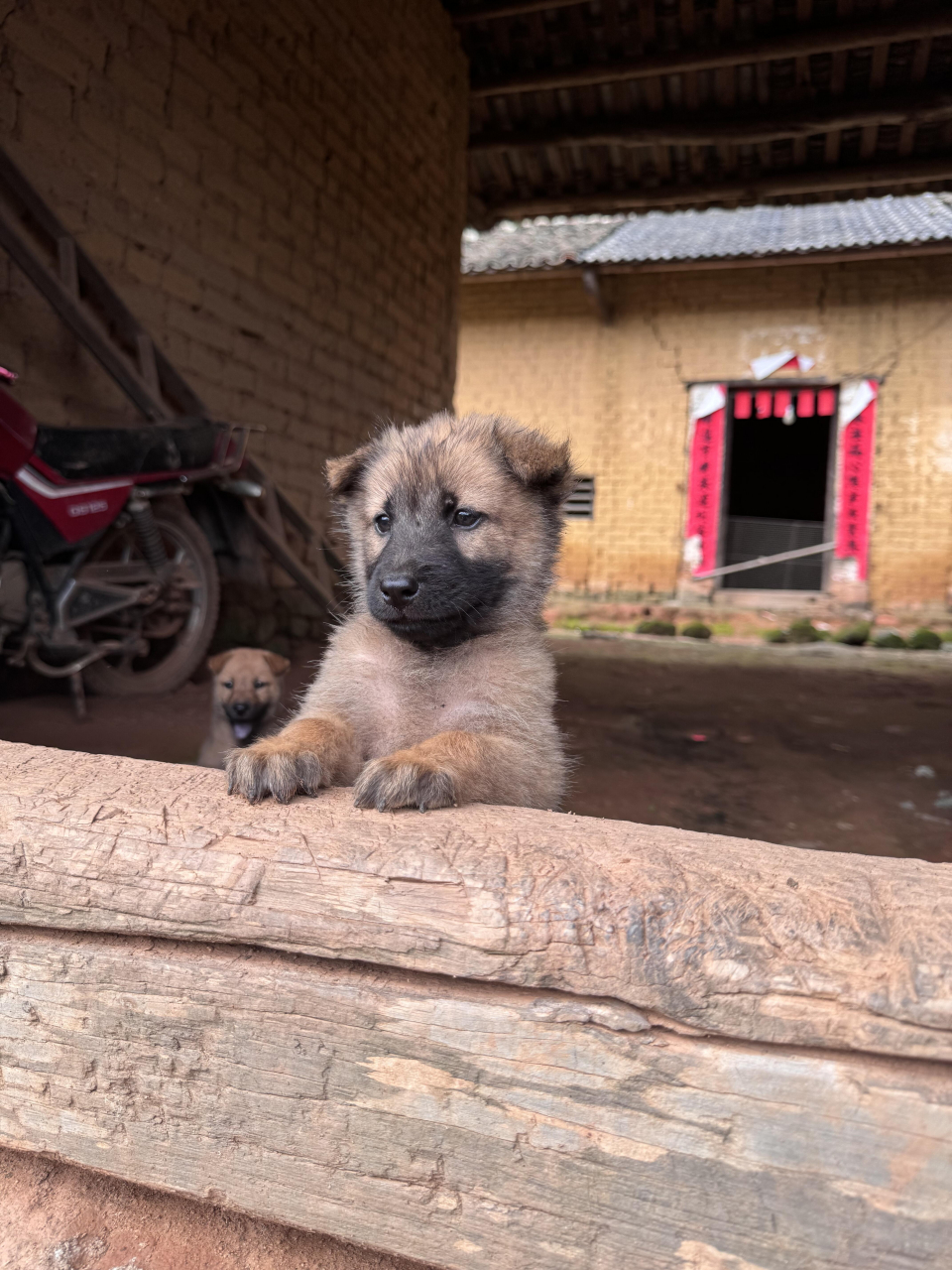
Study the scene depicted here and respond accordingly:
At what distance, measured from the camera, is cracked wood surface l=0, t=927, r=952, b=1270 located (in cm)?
110

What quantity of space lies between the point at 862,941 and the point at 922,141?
10.6 m

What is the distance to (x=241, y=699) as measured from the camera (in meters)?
3.81

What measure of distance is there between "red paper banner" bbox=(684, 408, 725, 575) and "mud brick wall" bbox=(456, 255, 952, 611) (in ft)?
0.64

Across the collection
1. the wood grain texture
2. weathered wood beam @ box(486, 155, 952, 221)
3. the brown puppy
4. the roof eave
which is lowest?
the wood grain texture

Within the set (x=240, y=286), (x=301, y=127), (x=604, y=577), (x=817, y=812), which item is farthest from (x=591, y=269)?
(x=817, y=812)

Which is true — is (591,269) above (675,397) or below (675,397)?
above

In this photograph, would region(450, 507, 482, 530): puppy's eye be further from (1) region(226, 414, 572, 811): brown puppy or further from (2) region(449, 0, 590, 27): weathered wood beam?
(2) region(449, 0, 590, 27): weathered wood beam

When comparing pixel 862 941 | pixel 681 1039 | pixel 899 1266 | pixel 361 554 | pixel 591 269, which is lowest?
pixel 899 1266

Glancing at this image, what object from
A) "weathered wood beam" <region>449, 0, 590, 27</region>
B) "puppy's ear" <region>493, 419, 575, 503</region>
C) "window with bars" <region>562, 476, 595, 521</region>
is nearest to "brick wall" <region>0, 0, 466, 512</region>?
"weathered wood beam" <region>449, 0, 590, 27</region>

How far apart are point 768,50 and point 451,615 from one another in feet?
25.1

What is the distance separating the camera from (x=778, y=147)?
9242 millimetres

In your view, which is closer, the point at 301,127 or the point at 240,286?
the point at 240,286

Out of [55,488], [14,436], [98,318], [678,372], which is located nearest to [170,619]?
[55,488]

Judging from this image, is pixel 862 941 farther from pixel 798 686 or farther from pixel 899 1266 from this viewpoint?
pixel 798 686
